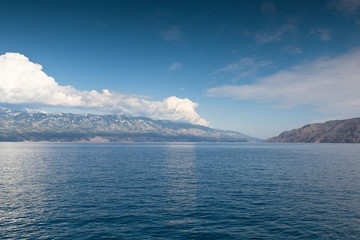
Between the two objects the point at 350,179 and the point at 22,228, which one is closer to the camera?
the point at 22,228

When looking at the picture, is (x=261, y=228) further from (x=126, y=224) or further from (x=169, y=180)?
(x=169, y=180)

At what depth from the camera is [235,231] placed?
32.1 m

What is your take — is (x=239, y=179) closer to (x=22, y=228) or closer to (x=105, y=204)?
(x=105, y=204)

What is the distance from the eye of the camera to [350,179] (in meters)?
68.8

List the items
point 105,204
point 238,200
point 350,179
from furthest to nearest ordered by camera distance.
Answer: point 350,179 → point 238,200 → point 105,204

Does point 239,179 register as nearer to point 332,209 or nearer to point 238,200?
point 238,200

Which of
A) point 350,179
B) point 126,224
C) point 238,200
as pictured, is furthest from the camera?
point 350,179

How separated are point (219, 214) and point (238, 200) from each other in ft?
33.1

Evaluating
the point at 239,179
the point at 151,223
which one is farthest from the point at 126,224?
the point at 239,179

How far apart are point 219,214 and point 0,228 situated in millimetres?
33704

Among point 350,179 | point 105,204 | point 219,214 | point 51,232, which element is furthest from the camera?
point 350,179

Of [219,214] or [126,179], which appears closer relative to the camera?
[219,214]

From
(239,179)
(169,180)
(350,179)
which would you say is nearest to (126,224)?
(169,180)

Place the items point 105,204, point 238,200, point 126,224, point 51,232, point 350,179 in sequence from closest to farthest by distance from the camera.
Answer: point 51,232
point 126,224
point 105,204
point 238,200
point 350,179
